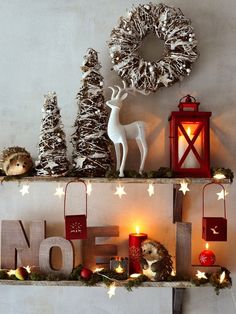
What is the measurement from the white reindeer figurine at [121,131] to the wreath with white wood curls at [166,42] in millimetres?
119

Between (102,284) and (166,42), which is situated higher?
(166,42)

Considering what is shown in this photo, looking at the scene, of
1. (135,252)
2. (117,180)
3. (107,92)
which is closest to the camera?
(117,180)

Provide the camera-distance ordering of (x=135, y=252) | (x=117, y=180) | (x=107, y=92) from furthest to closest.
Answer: (x=107, y=92) → (x=135, y=252) → (x=117, y=180)

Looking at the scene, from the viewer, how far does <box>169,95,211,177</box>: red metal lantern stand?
5.75 ft

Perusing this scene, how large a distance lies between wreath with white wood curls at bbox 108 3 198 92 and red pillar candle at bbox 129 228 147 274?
636 millimetres

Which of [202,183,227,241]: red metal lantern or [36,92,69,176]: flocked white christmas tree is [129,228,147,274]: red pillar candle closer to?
[202,183,227,241]: red metal lantern

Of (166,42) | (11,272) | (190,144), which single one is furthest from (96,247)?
(166,42)

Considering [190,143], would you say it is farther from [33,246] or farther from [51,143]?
[33,246]

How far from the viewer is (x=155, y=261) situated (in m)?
1.73

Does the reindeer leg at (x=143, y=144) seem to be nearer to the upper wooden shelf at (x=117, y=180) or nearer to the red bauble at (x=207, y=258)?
the upper wooden shelf at (x=117, y=180)

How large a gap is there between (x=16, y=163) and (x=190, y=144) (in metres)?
0.70

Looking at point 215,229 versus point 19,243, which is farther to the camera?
point 19,243

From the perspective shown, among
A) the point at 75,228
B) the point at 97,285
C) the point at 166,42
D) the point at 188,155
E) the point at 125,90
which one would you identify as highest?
the point at 166,42

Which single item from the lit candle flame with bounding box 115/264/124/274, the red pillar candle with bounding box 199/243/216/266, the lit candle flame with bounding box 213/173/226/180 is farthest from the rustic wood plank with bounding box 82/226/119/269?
the lit candle flame with bounding box 213/173/226/180
